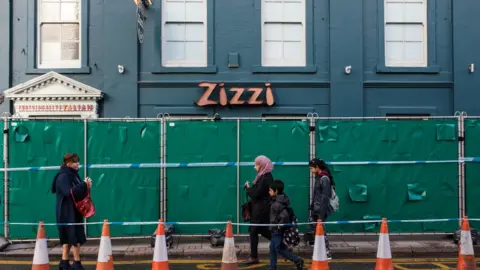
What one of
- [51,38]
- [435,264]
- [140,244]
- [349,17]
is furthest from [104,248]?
[349,17]

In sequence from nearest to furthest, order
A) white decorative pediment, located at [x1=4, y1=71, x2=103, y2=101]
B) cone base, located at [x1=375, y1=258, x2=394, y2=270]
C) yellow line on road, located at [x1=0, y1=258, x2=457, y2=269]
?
cone base, located at [x1=375, y1=258, x2=394, y2=270]
yellow line on road, located at [x1=0, y1=258, x2=457, y2=269]
white decorative pediment, located at [x1=4, y1=71, x2=103, y2=101]

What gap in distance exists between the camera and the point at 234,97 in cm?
1366

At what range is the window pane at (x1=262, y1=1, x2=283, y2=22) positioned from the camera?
14.1 metres

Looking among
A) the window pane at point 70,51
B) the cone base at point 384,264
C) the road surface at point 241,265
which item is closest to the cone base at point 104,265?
the road surface at point 241,265

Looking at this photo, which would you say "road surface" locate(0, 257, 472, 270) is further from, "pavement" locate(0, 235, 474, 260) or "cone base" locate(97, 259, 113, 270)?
"cone base" locate(97, 259, 113, 270)

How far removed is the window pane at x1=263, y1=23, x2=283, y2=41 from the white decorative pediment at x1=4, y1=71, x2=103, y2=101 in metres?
5.03

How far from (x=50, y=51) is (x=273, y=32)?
646cm

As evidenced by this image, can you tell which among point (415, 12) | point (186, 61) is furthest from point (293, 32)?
point (415, 12)

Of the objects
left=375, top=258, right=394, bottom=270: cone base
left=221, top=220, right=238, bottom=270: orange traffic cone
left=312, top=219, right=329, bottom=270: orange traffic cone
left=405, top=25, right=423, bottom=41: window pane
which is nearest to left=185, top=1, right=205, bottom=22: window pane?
left=405, top=25, right=423, bottom=41: window pane

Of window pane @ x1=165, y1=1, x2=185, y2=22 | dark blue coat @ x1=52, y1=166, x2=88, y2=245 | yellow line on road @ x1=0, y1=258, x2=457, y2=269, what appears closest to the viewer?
dark blue coat @ x1=52, y1=166, x2=88, y2=245

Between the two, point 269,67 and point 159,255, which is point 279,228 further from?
point 269,67

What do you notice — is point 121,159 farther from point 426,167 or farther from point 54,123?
point 426,167

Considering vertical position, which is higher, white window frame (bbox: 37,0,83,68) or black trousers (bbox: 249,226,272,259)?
white window frame (bbox: 37,0,83,68)

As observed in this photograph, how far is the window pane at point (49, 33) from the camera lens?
14.0 m
